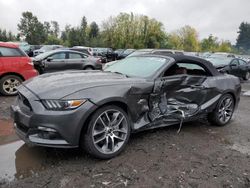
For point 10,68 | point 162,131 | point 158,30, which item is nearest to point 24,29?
point 158,30

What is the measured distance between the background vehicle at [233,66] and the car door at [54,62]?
8.06 meters

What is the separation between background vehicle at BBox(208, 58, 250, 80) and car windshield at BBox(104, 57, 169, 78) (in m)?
9.84

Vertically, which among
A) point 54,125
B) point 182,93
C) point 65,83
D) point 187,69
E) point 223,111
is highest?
point 187,69

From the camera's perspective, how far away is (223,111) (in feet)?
18.1

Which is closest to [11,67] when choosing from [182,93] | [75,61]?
[75,61]

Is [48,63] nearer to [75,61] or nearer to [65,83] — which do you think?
[75,61]

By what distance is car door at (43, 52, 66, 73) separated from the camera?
11068 millimetres

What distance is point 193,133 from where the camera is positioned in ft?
16.3

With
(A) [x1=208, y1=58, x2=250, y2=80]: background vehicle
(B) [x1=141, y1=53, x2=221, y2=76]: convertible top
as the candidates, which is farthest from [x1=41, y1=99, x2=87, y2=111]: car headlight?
(A) [x1=208, y1=58, x2=250, y2=80]: background vehicle

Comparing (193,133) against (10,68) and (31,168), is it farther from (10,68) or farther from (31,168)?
(10,68)

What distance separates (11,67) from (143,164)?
18.6 feet

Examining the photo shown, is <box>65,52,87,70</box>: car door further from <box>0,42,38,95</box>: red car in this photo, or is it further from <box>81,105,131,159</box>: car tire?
<box>81,105,131,159</box>: car tire

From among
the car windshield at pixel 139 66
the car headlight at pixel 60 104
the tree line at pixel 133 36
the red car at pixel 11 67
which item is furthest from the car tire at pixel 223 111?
the tree line at pixel 133 36

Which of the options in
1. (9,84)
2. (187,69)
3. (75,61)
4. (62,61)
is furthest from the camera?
(75,61)
